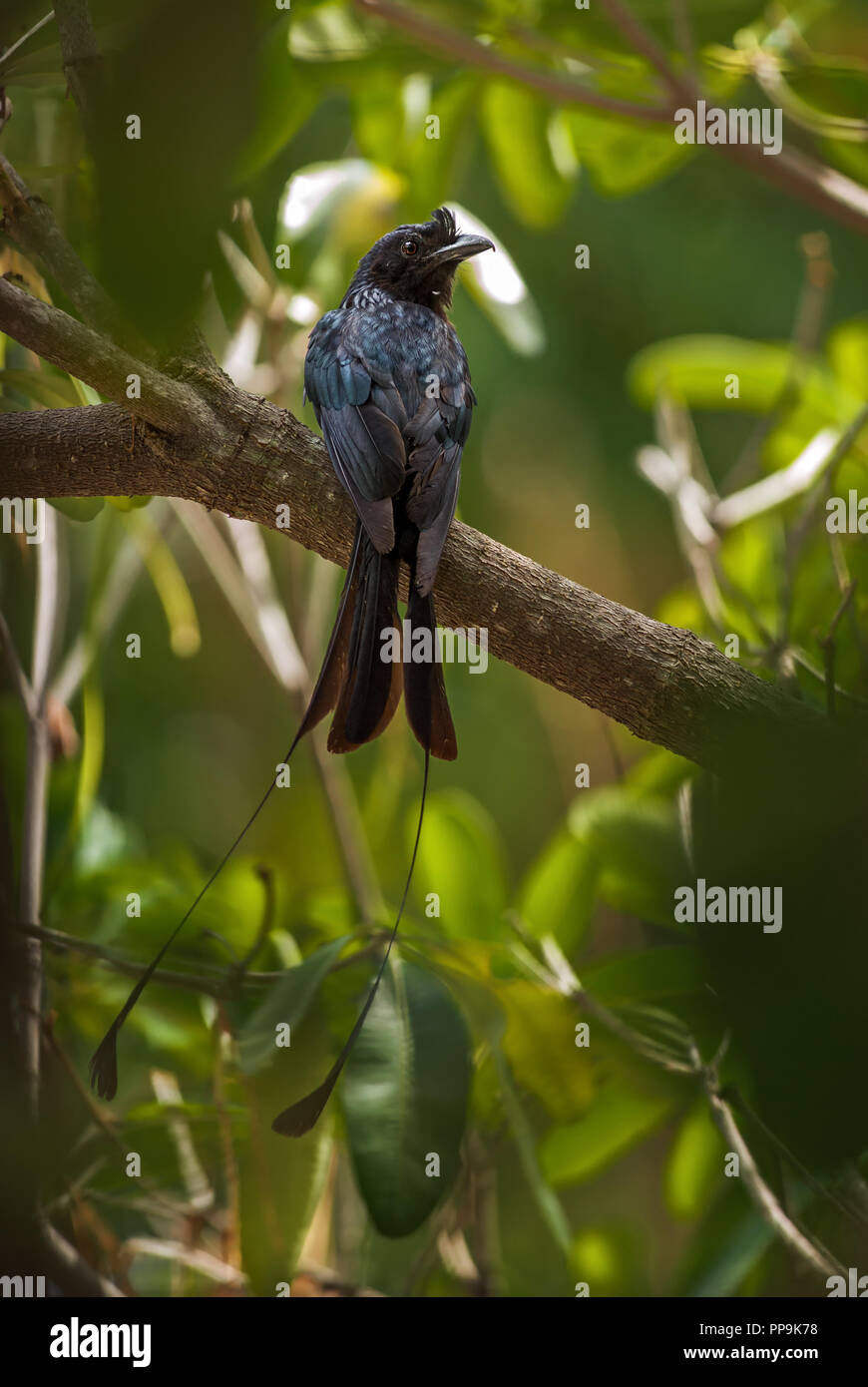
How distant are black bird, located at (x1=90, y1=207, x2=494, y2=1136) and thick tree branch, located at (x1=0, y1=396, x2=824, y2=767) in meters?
0.05

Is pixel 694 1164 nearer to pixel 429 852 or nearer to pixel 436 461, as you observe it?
pixel 429 852

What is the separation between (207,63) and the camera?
50cm

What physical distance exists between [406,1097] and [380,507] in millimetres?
626

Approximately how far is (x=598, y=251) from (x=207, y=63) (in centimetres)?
354

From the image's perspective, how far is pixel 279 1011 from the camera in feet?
3.69

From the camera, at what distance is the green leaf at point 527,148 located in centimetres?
175

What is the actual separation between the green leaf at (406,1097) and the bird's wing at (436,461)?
0.50m

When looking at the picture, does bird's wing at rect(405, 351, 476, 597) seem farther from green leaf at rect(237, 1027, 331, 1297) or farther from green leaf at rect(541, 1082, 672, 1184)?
green leaf at rect(541, 1082, 672, 1184)

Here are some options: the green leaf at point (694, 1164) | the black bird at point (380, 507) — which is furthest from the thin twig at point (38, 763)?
the green leaf at point (694, 1164)

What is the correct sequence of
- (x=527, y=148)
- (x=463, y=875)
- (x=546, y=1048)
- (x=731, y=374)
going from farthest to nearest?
1. (x=731, y=374)
2. (x=527, y=148)
3. (x=463, y=875)
4. (x=546, y=1048)

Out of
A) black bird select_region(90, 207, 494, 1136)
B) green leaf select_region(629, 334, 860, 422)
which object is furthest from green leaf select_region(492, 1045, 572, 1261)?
green leaf select_region(629, 334, 860, 422)

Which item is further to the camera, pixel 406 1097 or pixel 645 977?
pixel 645 977

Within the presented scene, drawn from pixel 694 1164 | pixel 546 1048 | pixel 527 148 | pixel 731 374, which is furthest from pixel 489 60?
pixel 694 1164
